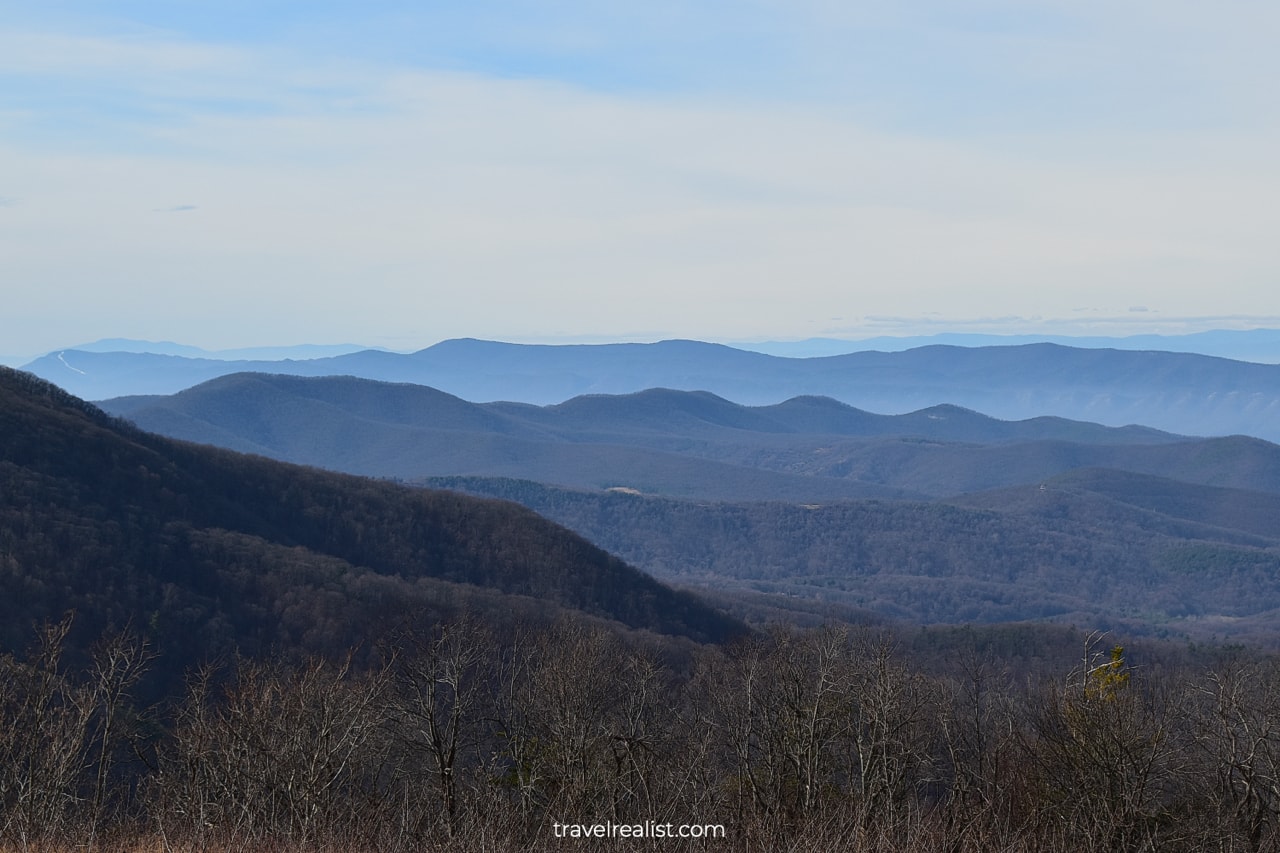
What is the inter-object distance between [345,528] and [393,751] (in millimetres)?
91911

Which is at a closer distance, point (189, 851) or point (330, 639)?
point (189, 851)

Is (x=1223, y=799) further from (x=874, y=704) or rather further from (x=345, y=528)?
(x=345, y=528)

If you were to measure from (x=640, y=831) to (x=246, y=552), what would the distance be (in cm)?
8305

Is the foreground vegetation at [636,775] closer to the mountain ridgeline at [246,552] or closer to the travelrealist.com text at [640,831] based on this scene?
the travelrealist.com text at [640,831]

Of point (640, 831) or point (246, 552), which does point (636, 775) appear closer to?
point (640, 831)

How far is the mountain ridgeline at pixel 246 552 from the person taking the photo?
252 ft

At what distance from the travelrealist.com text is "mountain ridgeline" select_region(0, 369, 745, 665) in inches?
1076

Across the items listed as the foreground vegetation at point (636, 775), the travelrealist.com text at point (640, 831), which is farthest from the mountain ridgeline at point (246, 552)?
the travelrealist.com text at point (640, 831)

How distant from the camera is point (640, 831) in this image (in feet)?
62.7

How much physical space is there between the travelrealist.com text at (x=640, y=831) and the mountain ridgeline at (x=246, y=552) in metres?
27.3

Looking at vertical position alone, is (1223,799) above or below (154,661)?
above

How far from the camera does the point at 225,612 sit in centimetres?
8212

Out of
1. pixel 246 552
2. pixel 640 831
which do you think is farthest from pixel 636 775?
pixel 246 552

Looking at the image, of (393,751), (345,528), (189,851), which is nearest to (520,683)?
(393,751)
